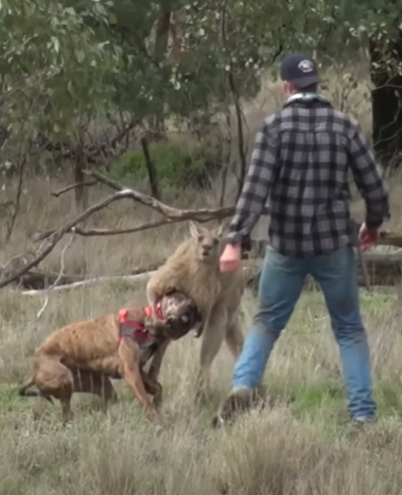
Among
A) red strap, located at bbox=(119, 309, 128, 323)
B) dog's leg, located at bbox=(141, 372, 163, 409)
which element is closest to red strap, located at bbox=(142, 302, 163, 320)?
red strap, located at bbox=(119, 309, 128, 323)

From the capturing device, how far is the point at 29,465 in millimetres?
6195

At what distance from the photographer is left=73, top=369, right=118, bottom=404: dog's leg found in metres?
7.50

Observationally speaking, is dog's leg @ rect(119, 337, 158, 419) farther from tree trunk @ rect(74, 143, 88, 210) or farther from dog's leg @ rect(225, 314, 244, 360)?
tree trunk @ rect(74, 143, 88, 210)

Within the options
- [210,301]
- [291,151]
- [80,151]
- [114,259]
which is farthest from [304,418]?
[80,151]

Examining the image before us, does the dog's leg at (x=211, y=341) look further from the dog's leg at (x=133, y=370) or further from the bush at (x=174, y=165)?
the bush at (x=174, y=165)

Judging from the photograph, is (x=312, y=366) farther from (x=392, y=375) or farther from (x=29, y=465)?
(x=29, y=465)

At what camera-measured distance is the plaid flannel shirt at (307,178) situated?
6738 mm

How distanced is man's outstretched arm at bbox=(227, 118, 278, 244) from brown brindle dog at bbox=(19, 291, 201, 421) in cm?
74

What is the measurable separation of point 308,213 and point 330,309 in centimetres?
61

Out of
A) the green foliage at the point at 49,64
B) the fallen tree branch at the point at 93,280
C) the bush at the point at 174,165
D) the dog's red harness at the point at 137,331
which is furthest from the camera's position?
the bush at the point at 174,165

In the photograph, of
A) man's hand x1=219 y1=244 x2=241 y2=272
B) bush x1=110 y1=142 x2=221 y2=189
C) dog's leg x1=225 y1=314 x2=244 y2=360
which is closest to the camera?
man's hand x1=219 y1=244 x2=241 y2=272

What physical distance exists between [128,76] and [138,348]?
7.03 metres

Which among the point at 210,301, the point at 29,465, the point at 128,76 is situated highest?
the point at 128,76

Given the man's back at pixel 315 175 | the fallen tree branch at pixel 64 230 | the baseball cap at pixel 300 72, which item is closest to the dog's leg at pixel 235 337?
the man's back at pixel 315 175
